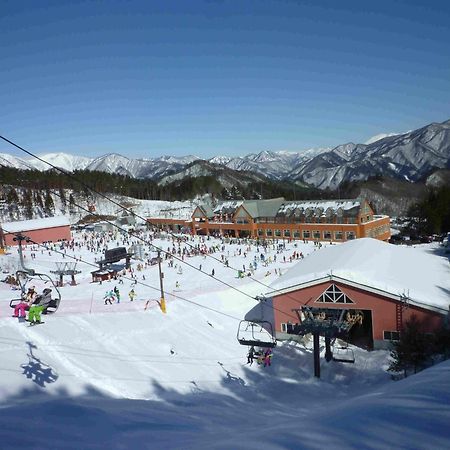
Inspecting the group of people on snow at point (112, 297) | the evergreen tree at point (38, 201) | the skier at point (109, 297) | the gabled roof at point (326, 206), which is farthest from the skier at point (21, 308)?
the evergreen tree at point (38, 201)

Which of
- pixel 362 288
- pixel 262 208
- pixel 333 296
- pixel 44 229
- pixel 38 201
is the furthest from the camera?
pixel 38 201

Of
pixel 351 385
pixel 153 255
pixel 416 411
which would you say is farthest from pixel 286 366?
pixel 153 255

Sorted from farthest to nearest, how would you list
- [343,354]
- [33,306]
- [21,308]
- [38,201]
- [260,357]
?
[38,201] < [343,354] < [260,357] < [21,308] < [33,306]

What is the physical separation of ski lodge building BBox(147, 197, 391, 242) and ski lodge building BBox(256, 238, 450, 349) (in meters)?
24.2

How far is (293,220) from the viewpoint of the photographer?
161 ft

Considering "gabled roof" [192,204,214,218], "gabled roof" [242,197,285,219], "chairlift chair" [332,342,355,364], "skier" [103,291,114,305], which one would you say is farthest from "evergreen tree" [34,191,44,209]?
"chairlift chair" [332,342,355,364]

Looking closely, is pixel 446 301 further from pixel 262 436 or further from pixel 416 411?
pixel 262 436

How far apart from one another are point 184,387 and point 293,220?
1501 inches

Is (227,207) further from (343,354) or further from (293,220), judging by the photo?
(343,354)

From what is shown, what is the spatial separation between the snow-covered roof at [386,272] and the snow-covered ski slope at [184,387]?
9.60 feet

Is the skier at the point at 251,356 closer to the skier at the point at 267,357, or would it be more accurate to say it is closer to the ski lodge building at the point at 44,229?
the skier at the point at 267,357

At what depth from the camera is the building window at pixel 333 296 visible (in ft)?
58.1

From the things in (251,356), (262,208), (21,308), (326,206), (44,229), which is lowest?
(251,356)

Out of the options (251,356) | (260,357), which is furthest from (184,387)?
(260,357)
